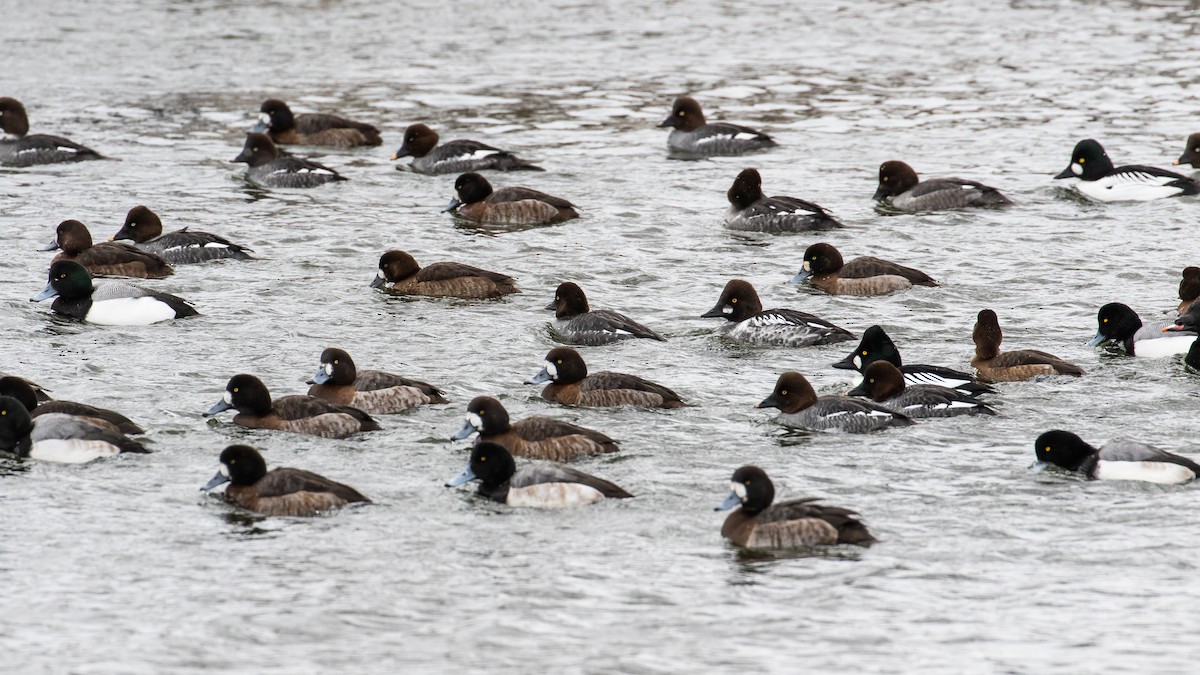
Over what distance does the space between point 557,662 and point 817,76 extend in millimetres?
23330

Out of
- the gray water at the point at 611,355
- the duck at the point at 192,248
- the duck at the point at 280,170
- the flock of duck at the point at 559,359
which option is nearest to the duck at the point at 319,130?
the gray water at the point at 611,355

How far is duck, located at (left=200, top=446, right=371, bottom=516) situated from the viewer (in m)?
12.3

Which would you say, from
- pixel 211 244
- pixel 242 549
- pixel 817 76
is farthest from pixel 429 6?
pixel 242 549

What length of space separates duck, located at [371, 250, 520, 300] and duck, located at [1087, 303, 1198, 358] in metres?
6.69

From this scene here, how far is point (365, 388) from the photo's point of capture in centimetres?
1472

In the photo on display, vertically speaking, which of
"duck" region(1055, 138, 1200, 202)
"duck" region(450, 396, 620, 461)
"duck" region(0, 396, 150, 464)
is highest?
"duck" region(1055, 138, 1200, 202)

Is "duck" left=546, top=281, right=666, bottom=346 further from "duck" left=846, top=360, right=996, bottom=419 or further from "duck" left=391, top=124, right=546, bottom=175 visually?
"duck" left=391, top=124, right=546, bottom=175

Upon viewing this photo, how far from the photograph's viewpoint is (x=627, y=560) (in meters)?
11.5

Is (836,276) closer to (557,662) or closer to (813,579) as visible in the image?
(813,579)

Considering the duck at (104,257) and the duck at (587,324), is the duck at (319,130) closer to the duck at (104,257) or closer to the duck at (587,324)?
the duck at (104,257)

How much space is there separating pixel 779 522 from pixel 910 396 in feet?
11.3

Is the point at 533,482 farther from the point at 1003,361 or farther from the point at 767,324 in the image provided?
the point at 1003,361

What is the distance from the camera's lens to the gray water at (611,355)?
411 inches

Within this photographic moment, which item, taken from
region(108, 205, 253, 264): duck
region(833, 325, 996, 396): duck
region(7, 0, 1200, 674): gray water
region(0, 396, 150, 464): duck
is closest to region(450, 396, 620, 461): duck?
region(7, 0, 1200, 674): gray water
